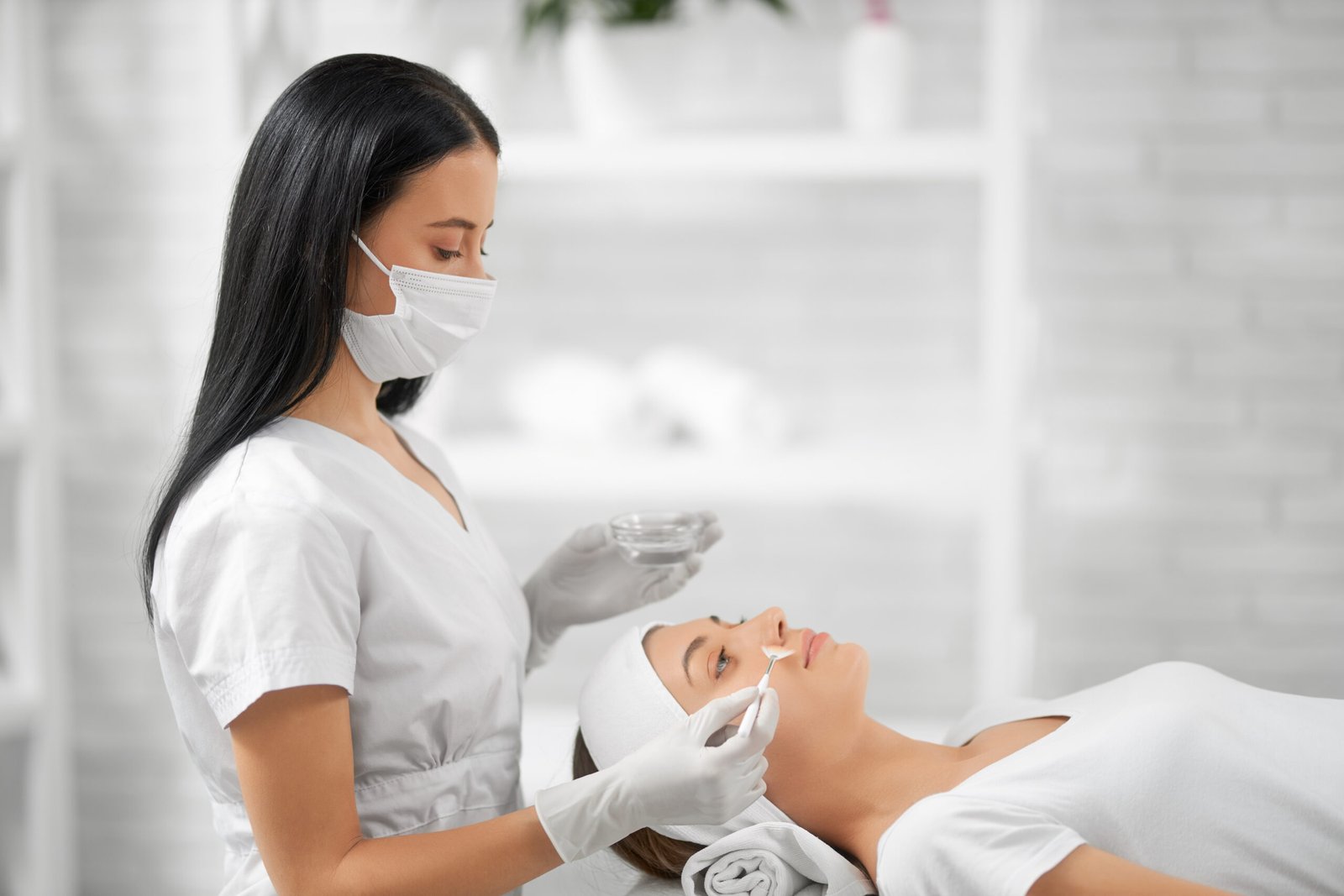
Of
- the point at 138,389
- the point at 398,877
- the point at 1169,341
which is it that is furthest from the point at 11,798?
the point at 1169,341

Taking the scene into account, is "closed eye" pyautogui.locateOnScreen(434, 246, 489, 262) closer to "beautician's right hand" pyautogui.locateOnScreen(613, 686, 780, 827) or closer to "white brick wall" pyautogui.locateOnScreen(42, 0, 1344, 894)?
"beautician's right hand" pyautogui.locateOnScreen(613, 686, 780, 827)

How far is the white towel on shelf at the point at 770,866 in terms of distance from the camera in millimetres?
1202

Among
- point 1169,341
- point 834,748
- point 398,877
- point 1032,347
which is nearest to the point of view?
point 398,877

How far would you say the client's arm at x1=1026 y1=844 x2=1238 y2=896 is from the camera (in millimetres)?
1024

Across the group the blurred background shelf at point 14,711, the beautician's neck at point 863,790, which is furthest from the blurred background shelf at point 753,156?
the blurred background shelf at point 14,711

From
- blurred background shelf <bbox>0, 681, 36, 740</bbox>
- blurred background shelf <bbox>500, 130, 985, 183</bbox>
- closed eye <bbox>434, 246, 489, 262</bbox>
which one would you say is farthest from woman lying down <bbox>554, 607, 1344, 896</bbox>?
blurred background shelf <bbox>0, 681, 36, 740</bbox>

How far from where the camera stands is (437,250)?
3.94 ft

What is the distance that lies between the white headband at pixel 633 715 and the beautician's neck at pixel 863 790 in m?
0.06

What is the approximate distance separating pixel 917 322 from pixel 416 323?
144 cm

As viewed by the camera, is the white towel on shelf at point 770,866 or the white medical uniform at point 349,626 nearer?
the white medical uniform at point 349,626

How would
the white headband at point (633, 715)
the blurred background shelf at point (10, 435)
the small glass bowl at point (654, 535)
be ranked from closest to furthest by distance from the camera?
1. the white headband at point (633, 715)
2. the small glass bowl at point (654, 535)
3. the blurred background shelf at point (10, 435)

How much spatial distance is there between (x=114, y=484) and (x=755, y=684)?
1908 mm

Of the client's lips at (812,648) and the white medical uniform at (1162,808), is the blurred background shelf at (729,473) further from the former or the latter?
the white medical uniform at (1162,808)

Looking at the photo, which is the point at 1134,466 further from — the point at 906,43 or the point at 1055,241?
the point at 906,43
